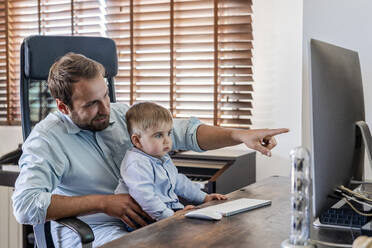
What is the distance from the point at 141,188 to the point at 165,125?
26 cm

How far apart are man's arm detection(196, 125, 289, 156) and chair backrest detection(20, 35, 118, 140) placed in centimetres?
47

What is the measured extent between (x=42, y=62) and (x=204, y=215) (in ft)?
3.30

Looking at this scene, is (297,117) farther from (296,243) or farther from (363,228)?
(296,243)

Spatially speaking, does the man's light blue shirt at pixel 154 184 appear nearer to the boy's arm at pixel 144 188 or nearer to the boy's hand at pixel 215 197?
the boy's arm at pixel 144 188

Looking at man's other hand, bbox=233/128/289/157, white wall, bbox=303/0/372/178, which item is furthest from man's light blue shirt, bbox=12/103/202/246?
white wall, bbox=303/0/372/178

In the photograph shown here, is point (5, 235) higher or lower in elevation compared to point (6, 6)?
lower

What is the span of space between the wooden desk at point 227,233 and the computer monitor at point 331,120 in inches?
4.4

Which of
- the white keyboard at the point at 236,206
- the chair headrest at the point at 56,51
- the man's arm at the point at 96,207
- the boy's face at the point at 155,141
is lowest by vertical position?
the man's arm at the point at 96,207

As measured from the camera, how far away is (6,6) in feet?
10.5

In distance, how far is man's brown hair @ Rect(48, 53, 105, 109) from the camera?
67.6 inches

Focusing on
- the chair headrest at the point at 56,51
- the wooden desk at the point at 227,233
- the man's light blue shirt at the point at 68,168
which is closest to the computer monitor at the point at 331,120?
the wooden desk at the point at 227,233

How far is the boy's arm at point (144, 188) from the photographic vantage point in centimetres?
163

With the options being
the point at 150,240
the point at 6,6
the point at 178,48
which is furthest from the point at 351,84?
the point at 6,6

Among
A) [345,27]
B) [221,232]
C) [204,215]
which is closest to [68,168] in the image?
[204,215]
